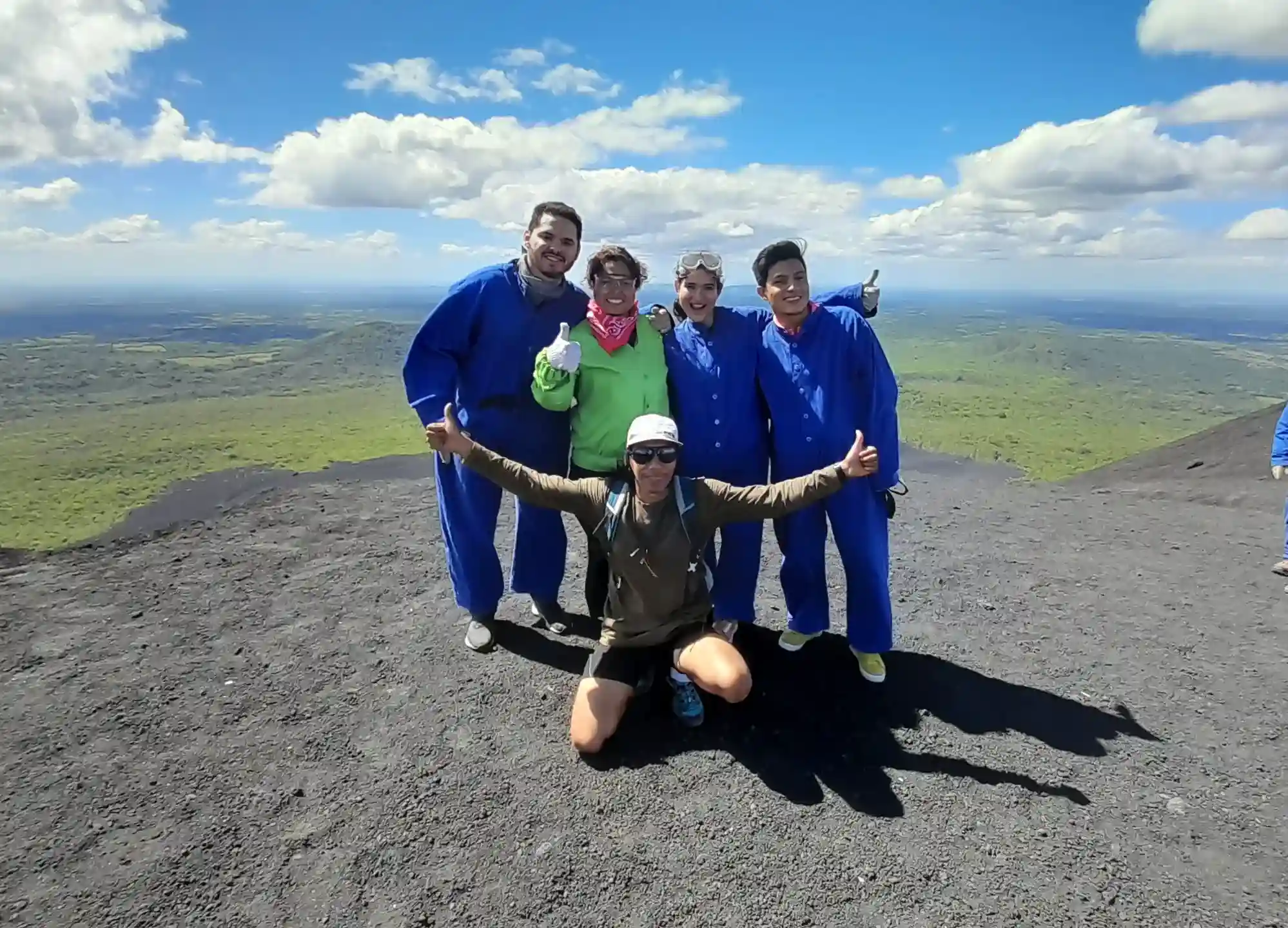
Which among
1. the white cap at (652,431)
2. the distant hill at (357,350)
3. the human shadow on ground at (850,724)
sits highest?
the white cap at (652,431)

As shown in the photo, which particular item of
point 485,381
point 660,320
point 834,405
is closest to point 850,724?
point 834,405

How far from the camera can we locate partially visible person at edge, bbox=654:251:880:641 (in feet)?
14.2

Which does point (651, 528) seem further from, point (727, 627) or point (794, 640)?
point (794, 640)

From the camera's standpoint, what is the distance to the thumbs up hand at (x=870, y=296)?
471 cm

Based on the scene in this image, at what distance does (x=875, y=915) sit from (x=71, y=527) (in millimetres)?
31478

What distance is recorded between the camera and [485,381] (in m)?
4.69

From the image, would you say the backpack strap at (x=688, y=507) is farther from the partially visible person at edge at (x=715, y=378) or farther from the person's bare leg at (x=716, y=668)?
the person's bare leg at (x=716, y=668)

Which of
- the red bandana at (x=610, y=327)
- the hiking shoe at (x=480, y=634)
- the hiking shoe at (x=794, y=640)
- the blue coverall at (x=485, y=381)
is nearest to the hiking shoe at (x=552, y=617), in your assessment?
the hiking shoe at (x=480, y=634)

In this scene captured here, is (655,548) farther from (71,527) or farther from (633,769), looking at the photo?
(71,527)

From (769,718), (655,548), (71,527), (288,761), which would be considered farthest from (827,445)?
(71,527)

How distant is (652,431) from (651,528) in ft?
1.79

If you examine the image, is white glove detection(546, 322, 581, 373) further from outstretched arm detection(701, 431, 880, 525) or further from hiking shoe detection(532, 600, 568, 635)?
hiking shoe detection(532, 600, 568, 635)

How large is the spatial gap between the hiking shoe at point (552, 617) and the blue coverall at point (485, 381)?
744 millimetres

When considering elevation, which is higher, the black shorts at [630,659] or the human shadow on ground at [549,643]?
the black shorts at [630,659]
